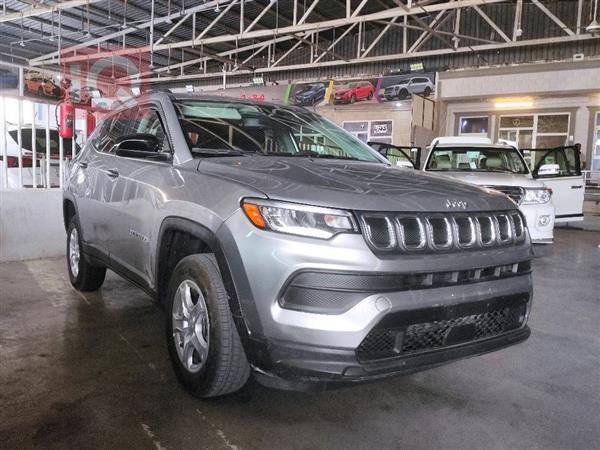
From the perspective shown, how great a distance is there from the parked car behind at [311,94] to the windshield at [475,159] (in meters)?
10.4

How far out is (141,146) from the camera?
3.03 meters

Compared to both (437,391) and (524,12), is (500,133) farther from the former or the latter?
(437,391)

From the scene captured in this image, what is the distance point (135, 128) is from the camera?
3.65 metres

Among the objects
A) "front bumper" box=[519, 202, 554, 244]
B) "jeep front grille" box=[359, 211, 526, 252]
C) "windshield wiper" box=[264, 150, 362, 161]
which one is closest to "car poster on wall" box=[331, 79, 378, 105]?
"front bumper" box=[519, 202, 554, 244]

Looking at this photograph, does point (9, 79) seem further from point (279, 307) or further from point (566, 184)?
point (566, 184)

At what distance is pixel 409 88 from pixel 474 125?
326 centimetres

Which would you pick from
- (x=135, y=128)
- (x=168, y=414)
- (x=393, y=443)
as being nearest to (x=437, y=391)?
(x=393, y=443)

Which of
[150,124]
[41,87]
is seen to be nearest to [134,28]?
[41,87]

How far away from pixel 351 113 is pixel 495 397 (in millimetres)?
15405

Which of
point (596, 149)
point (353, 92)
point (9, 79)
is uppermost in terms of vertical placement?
point (353, 92)

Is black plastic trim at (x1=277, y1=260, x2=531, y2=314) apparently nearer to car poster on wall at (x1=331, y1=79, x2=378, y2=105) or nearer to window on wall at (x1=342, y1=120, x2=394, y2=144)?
window on wall at (x1=342, y1=120, x2=394, y2=144)

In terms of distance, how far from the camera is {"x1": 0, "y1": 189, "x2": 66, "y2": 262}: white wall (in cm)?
570

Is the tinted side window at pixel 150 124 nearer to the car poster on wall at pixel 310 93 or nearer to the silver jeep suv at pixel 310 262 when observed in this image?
the silver jeep suv at pixel 310 262

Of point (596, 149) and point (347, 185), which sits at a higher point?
point (596, 149)
